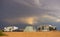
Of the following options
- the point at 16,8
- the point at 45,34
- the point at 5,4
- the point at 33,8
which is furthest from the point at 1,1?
the point at 45,34

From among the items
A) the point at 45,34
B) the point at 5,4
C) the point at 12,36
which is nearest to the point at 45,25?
the point at 45,34

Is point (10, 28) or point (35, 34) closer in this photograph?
point (35, 34)

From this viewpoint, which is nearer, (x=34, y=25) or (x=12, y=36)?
(x=12, y=36)

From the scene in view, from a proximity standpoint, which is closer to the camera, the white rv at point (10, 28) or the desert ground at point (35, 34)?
the desert ground at point (35, 34)

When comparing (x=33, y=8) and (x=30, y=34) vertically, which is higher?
(x=33, y=8)

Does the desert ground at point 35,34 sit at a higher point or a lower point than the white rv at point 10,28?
lower

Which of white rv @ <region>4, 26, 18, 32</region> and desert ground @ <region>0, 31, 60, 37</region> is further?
white rv @ <region>4, 26, 18, 32</region>

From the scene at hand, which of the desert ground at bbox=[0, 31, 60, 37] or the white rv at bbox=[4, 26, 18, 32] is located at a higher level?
the white rv at bbox=[4, 26, 18, 32]

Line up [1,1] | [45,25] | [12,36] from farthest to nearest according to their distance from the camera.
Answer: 1. [1,1]
2. [45,25]
3. [12,36]

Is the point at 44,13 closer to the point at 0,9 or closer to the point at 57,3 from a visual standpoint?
the point at 57,3

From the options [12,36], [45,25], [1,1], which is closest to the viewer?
[12,36]

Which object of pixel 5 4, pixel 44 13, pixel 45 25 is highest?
pixel 5 4
